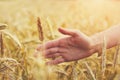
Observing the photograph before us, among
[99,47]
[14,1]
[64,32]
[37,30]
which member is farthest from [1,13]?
[99,47]

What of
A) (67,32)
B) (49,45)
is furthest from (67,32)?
(49,45)

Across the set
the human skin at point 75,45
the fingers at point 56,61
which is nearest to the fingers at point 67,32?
the human skin at point 75,45

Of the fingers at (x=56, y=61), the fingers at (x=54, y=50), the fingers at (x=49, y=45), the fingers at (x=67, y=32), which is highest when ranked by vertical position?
the fingers at (x=67, y=32)

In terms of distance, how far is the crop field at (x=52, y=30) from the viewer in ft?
5.05

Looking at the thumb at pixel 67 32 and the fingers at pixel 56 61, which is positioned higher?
the thumb at pixel 67 32

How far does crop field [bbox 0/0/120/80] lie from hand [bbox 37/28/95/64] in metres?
0.03

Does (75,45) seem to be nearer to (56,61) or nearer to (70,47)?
(70,47)

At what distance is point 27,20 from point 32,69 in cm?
29

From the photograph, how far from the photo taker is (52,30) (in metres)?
1.64

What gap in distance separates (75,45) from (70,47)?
1.1 inches

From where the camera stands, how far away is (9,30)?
163cm

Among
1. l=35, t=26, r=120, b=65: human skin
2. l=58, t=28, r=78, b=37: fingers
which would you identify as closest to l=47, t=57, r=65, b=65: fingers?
l=35, t=26, r=120, b=65: human skin

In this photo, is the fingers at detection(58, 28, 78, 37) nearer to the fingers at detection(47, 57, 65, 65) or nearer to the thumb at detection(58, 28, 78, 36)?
the thumb at detection(58, 28, 78, 36)

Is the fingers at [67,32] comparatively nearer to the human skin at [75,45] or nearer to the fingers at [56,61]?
the human skin at [75,45]
